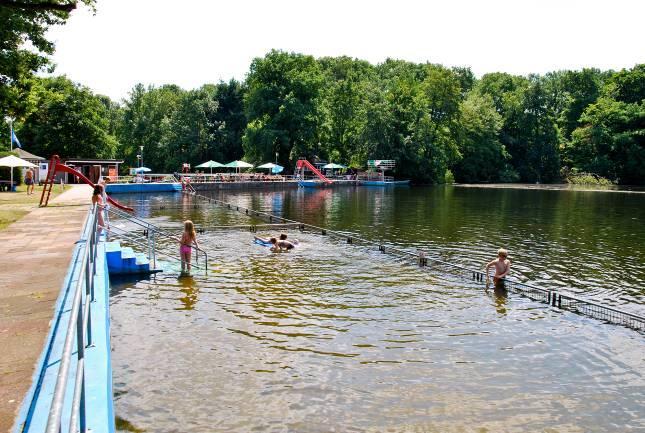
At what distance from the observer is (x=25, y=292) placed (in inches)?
442

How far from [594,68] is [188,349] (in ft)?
462

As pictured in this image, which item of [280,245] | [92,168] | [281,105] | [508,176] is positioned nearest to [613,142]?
[508,176]

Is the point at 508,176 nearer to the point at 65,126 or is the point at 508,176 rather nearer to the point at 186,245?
the point at 65,126

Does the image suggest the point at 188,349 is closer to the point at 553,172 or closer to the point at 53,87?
the point at 53,87

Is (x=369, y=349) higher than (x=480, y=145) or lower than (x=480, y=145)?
lower

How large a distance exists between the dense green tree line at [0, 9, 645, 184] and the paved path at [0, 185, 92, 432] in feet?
199

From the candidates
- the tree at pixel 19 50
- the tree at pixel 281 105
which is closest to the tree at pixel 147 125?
the tree at pixel 281 105

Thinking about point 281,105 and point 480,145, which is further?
point 480,145

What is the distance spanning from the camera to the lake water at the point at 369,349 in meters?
9.44

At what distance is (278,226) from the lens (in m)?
33.6

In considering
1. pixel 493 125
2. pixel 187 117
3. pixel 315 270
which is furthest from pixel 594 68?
pixel 315 270

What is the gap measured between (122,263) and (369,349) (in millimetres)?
10033

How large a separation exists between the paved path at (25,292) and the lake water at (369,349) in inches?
77.4

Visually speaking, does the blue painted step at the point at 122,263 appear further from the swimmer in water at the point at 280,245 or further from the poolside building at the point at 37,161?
the poolside building at the point at 37,161
